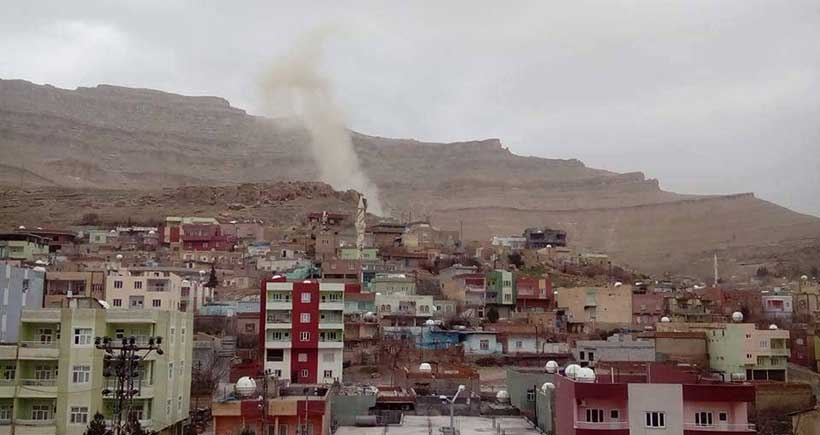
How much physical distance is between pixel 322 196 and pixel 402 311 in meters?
57.2

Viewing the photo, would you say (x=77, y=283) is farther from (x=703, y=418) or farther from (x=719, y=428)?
(x=719, y=428)

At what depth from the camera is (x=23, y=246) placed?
2507 inches

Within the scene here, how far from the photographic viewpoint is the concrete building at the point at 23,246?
61.7 meters

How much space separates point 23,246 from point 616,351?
42.6 metres

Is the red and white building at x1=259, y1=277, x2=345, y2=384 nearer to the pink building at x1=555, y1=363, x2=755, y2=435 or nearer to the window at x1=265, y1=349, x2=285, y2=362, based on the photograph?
the window at x1=265, y1=349, x2=285, y2=362

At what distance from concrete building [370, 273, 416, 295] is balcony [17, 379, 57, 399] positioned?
31624 millimetres

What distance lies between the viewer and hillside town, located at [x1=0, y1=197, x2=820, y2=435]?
1054 inches

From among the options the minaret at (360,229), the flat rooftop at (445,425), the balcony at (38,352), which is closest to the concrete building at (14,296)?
the balcony at (38,352)

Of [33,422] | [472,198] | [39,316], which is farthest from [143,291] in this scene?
[472,198]

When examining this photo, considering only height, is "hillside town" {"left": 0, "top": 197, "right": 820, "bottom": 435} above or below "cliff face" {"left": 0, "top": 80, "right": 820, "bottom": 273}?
below

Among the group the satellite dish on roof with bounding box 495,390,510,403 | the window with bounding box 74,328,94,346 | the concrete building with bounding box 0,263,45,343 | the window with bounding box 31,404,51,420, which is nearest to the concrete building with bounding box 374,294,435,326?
the satellite dish on roof with bounding box 495,390,510,403

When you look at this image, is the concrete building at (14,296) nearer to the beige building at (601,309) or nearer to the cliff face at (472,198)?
the beige building at (601,309)

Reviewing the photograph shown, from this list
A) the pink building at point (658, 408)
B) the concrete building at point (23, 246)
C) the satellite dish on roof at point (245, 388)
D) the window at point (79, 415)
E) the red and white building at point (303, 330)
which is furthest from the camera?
the concrete building at point (23, 246)

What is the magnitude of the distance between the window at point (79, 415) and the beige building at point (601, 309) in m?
34.2
